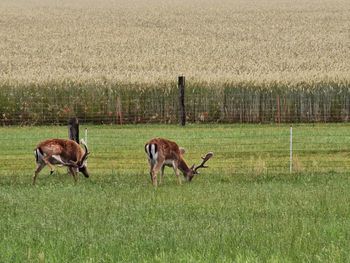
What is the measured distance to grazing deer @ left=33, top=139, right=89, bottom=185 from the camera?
19719mm

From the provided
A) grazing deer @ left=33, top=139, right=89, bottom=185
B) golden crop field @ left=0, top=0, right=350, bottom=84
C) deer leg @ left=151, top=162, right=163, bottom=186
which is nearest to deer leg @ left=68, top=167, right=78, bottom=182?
grazing deer @ left=33, top=139, right=89, bottom=185

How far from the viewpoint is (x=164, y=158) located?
19.2 meters

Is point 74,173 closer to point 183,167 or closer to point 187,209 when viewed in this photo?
point 183,167

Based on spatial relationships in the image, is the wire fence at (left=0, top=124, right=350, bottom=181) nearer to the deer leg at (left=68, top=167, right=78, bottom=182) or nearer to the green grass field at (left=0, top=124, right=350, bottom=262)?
the green grass field at (left=0, top=124, right=350, bottom=262)

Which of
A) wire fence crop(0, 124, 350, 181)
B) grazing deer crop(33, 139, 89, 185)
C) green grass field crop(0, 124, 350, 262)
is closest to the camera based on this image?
green grass field crop(0, 124, 350, 262)

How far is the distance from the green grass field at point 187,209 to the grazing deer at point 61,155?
0.42 meters

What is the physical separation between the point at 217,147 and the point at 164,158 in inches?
351

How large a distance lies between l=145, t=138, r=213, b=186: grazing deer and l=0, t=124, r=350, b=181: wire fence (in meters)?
1.44

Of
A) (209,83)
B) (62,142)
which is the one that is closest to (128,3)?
(209,83)

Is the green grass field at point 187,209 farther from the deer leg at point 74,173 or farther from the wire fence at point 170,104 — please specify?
the wire fence at point 170,104

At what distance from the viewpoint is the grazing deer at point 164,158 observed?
1888 cm

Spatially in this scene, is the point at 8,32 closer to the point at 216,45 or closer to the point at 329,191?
the point at 216,45

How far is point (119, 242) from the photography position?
11336mm

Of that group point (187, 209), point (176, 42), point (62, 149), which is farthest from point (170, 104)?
point (176, 42)
